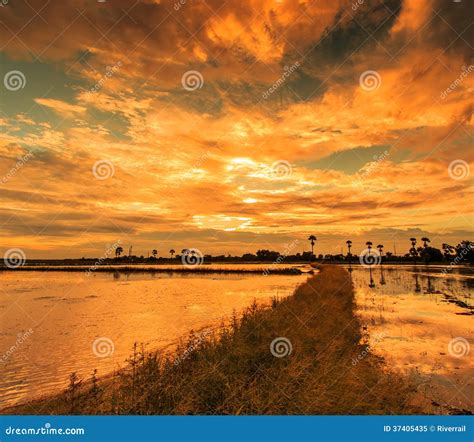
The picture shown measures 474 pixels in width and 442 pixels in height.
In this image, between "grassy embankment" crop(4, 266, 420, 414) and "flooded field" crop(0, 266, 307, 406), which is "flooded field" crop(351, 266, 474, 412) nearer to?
"grassy embankment" crop(4, 266, 420, 414)

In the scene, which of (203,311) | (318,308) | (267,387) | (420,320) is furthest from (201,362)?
(203,311)

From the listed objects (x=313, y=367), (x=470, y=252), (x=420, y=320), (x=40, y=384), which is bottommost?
(x=40, y=384)

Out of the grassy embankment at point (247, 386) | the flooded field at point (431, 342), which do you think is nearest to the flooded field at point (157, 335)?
the flooded field at point (431, 342)

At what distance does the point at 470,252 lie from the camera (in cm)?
8781

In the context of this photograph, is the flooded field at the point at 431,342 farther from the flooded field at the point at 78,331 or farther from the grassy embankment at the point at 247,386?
the flooded field at the point at 78,331

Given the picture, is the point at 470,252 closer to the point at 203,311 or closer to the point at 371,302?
the point at 371,302

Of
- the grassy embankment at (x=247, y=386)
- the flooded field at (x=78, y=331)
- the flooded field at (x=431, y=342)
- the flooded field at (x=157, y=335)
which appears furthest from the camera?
the flooded field at (x=78, y=331)

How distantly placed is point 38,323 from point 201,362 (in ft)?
51.2

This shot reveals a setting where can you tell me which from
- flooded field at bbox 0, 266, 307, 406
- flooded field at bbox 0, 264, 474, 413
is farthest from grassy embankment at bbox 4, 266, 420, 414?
flooded field at bbox 0, 266, 307, 406

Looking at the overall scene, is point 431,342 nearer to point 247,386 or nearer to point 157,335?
point 247,386

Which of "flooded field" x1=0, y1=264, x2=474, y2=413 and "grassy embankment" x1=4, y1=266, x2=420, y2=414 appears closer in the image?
"grassy embankment" x1=4, y1=266, x2=420, y2=414

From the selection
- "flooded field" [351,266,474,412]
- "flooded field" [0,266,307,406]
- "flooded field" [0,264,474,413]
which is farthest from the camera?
"flooded field" [0,266,307,406]

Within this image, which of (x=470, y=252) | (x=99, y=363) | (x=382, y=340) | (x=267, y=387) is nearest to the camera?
(x=267, y=387)
